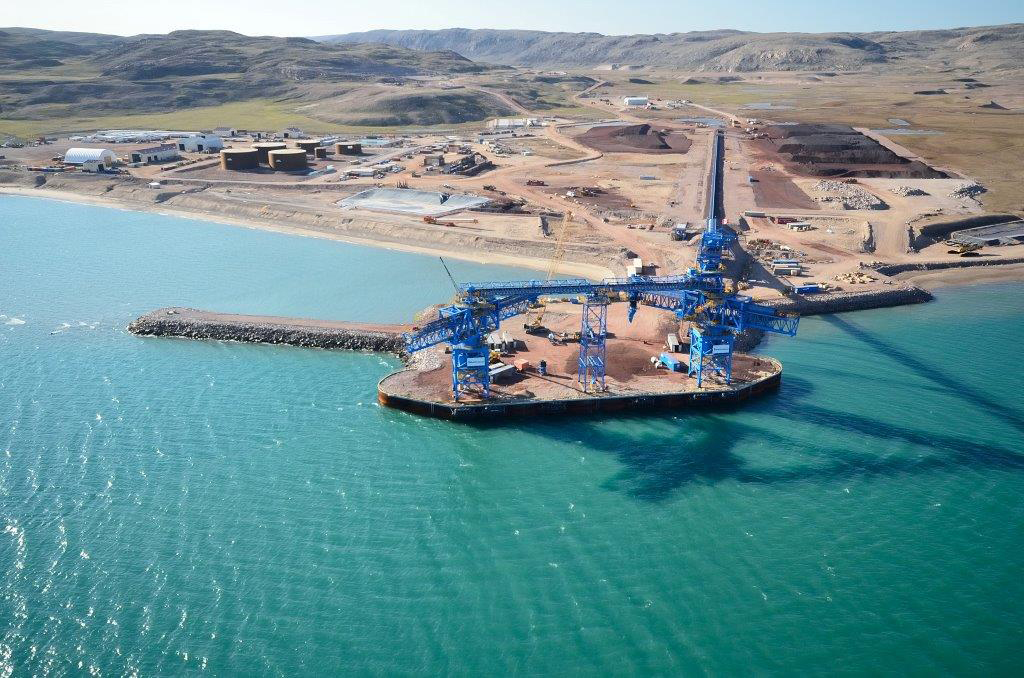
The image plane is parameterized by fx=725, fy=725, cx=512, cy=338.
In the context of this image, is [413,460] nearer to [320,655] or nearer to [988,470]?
[320,655]

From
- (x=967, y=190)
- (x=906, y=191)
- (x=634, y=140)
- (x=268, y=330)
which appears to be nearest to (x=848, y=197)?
(x=906, y=191)

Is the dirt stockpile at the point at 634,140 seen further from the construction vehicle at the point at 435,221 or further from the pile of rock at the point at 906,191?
the construction vehicle at the point at 435,221

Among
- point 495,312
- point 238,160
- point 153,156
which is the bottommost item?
point 495,312

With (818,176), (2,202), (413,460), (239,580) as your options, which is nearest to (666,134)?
(818,176)

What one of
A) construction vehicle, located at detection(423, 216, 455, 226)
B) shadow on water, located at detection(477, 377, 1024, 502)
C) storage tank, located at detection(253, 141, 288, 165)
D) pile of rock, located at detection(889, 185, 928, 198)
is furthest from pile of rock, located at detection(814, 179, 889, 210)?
storage tank, located at detection(253, 141, 288, 165)

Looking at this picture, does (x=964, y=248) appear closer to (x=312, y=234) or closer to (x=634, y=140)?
(x=312, y=234)

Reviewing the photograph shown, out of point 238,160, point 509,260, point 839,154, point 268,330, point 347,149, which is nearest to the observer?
point 268,330

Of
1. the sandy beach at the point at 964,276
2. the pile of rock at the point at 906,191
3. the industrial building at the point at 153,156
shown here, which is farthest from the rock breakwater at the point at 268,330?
the industrial building at the point at 153,156

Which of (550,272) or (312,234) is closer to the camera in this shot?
(550,272)
